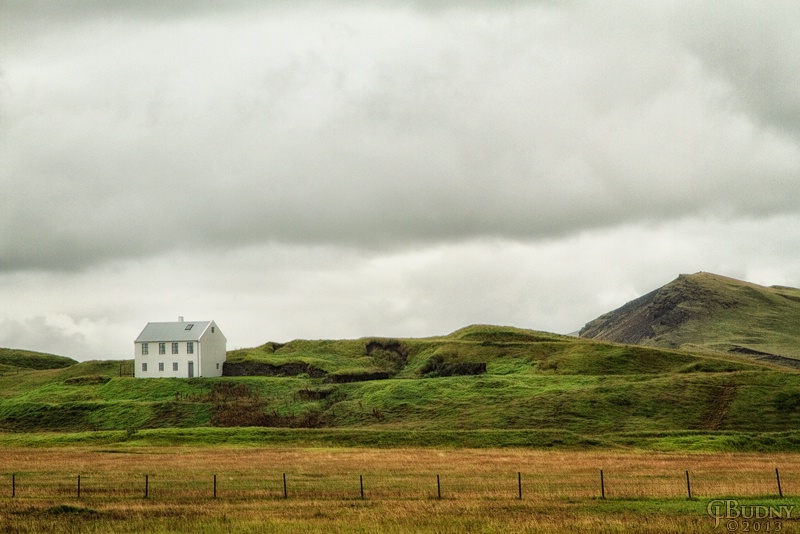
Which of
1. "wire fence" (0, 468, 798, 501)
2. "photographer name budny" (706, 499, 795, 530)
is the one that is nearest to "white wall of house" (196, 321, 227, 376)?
"wire fence" (0, 468, 798, 501)

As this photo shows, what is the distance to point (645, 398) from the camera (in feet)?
284

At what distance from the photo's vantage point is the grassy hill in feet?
241

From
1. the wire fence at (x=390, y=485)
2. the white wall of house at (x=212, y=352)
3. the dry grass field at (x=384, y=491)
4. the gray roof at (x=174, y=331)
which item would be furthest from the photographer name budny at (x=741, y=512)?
the gray roof at (x=174, y=331)

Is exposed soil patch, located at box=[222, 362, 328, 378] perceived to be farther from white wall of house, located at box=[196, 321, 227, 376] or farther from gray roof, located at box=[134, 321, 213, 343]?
gray roof, located at box=[134, 321, 213, 343]

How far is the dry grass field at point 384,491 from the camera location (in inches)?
1209

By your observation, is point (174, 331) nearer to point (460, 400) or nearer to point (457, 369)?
point (457, 369)

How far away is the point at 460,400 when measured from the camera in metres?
90.4

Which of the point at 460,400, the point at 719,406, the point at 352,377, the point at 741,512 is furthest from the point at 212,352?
the point at 741,512

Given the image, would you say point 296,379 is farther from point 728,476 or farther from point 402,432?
point 728,476

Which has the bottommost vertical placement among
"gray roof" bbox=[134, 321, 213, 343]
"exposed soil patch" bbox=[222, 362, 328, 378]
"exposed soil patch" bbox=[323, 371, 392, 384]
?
"exposed soil patch" bbox=[323, 371, 392, 384]

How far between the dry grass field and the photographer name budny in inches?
13.6

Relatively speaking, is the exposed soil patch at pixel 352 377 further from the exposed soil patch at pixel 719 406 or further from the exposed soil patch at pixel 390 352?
the exposed soil patch at pixel 719 406

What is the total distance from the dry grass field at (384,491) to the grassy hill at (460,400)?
12.0 metres

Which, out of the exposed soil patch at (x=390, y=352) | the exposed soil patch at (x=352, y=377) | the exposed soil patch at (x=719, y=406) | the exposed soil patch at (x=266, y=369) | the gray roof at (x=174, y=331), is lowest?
the exposed soil patch at (x=719, y=406)
